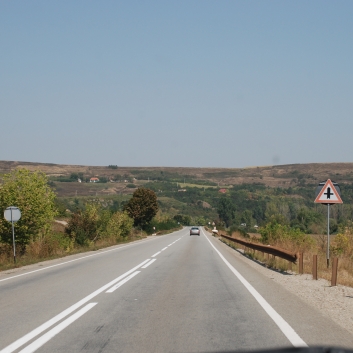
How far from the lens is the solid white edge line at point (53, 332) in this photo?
7219 millimetres

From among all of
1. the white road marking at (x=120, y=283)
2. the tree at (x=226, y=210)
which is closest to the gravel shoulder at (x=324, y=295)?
the white road marking at (x=120, y=283)

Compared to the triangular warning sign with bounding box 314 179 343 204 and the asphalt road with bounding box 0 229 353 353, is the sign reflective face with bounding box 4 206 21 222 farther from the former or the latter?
the triangular warning sign with bounding box 314 179 343 204

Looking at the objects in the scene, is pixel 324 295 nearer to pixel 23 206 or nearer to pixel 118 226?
pixel 23 206

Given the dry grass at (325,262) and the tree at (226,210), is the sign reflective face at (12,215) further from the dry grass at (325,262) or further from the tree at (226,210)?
the tree at (226,210)

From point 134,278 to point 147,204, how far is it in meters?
77.0

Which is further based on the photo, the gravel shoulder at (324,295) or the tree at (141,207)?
the tree at (141,207)

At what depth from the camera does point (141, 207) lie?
306ft

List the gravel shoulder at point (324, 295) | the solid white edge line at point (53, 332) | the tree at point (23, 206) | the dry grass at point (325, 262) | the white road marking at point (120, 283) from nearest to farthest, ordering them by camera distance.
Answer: the solid white edge line at point (53, 332), the gravel shoulder at point (324, 295), the white road marking at point (120, 283), the dry grass at point (325, 262), the tree at point (23, 206)

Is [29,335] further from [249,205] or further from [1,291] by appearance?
[249,205]

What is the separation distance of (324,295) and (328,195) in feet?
21.6

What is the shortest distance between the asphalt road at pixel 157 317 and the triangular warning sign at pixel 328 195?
12.7ft

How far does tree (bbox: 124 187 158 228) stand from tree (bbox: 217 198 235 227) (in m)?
80.9

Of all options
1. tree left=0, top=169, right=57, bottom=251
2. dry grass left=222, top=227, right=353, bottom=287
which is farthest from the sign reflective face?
dry grass left=222, top=227, right=353, bottom=287

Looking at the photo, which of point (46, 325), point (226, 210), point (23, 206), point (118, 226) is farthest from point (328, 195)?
point (226, 210)
